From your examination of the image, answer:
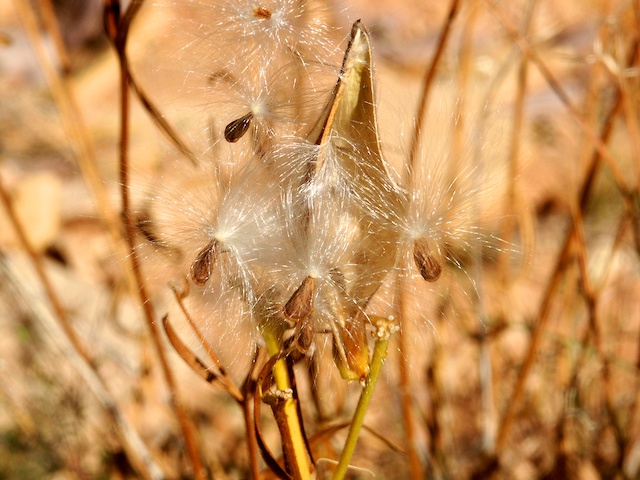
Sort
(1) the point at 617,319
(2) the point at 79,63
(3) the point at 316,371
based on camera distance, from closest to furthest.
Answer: (3) the point at 316,371 → (1) the point at 617,319 → (2) the point at 79,63

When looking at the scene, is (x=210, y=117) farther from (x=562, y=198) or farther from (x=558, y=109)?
(x=558, y=109)

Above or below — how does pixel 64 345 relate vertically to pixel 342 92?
below

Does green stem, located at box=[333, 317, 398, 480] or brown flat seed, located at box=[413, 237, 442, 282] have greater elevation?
brown flat seed, located at box=[413, 237, 442, 282]

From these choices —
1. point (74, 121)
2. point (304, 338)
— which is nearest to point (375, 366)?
point (304, 338)

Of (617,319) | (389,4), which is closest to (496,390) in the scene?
(617,319)

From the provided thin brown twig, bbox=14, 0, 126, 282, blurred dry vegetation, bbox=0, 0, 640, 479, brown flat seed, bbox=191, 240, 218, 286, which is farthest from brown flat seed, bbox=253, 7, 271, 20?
thin brown twig, bbox=14, 0, 126, 282

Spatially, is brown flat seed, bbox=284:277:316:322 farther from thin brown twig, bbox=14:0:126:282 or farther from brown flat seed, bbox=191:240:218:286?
thin brown twig, bbox=14:0:126:282
